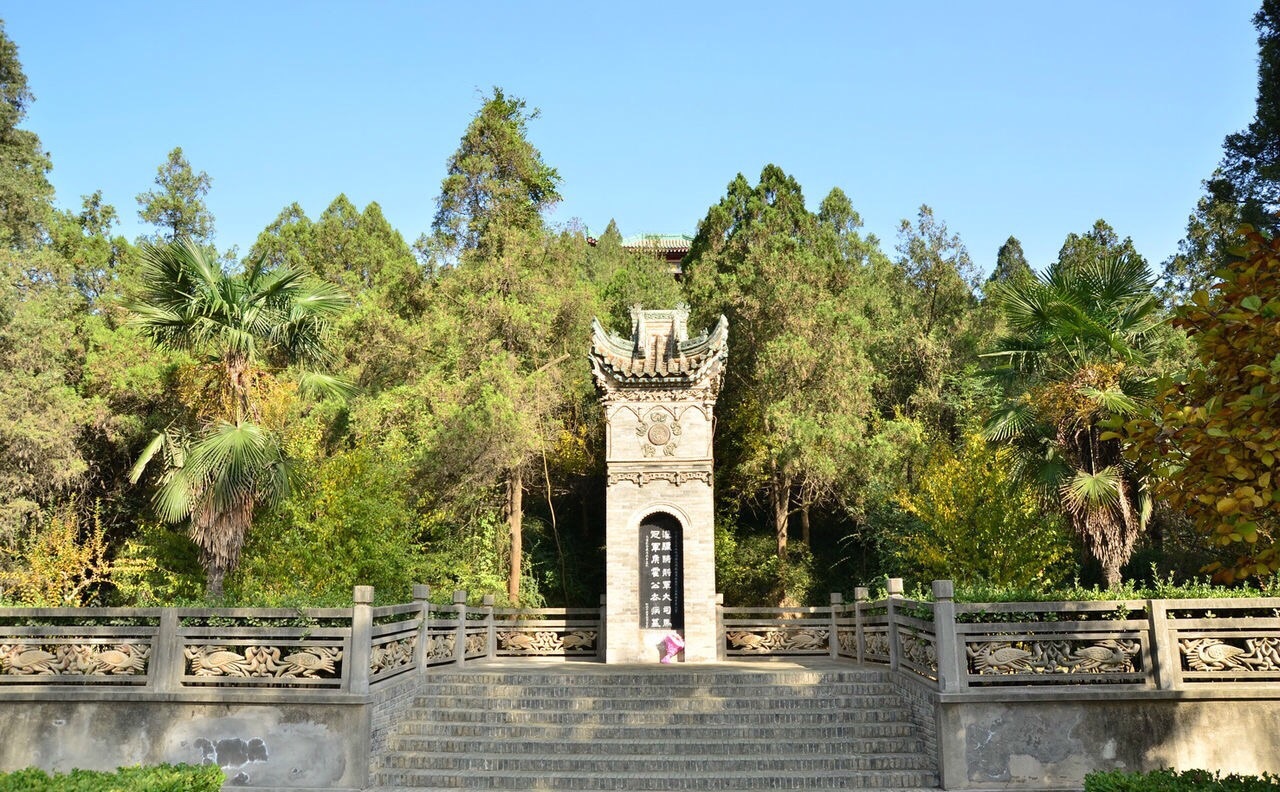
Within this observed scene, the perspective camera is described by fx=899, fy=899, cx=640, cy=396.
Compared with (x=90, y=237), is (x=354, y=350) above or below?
below

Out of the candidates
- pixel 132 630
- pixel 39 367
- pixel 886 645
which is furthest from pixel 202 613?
pixel 39 367

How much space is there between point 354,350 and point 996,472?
14.5 meters

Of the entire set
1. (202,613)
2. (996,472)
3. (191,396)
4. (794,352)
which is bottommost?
(202,613)

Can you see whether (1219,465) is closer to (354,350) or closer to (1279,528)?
(1279,528)

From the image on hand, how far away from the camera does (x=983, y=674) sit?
9.12 metres

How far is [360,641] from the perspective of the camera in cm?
948

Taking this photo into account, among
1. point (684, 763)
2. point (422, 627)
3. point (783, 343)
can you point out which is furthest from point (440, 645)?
point (783, 343)

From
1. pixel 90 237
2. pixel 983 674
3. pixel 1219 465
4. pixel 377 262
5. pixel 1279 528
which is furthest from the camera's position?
pixel 377 262

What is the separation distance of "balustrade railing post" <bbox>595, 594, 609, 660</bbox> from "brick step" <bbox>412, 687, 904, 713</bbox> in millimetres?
3908

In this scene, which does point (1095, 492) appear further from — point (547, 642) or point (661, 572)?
point (547, 642)

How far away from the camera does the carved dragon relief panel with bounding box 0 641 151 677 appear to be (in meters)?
9.52

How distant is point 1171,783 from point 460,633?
355 inches

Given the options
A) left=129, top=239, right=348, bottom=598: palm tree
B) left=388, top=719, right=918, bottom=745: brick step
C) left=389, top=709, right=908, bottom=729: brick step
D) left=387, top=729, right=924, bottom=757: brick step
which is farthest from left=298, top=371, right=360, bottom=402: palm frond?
left=387, top=729, right=924, bottom=757: brick step

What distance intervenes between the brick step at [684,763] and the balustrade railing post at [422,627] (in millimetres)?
1740
